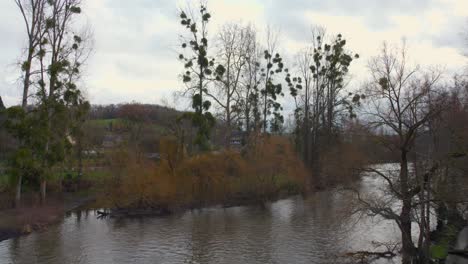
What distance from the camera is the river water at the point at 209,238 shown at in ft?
60.5

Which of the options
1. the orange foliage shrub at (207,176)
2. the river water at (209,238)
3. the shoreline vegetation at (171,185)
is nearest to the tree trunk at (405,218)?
the river water at (209,238)

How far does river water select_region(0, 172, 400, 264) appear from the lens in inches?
727

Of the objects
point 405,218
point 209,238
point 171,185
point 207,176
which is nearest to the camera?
point 405,218

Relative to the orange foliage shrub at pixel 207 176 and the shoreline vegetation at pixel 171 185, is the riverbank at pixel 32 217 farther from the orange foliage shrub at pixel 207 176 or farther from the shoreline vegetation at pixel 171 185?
the orange foliage shrub at pixel 207 176

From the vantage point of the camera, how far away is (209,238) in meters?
22.1

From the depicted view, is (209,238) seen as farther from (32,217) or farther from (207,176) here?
(207,176)

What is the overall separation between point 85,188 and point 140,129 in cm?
1666

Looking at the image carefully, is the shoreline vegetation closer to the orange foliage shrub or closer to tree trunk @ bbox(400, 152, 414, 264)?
the orange foliage shrub

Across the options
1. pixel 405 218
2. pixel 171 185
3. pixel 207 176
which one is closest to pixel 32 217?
pixel 171 185

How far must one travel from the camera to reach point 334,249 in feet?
62.7

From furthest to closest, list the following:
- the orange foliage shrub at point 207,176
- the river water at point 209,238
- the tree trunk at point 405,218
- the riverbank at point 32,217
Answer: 1. the orange foliage shrub at point 207,176
2. the riverbank at point 32,217
3. the river water at point 209,238
4. the tree trunk at point 405,218

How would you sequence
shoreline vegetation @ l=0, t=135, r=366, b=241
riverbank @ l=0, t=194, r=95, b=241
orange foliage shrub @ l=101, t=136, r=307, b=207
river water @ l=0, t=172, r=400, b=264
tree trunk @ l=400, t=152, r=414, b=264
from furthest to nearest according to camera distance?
1. orange foliage shrub @ l=101, t=136, r=307, b=207
2. shoreline vegetation @ l=0, t=135, r=366, b=241
3. riverbank @ l=0, t=194, r=95, b=241
4. river water @ l=0, t=172, r=400, b=264
5. tree trunk @ l=400, t=152, r=414, b=264

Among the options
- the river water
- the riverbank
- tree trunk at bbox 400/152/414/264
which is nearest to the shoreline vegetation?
the riverbank

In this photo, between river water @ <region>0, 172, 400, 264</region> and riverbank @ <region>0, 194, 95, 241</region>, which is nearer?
river water @ <region>0, 172, 400, 264</region>
